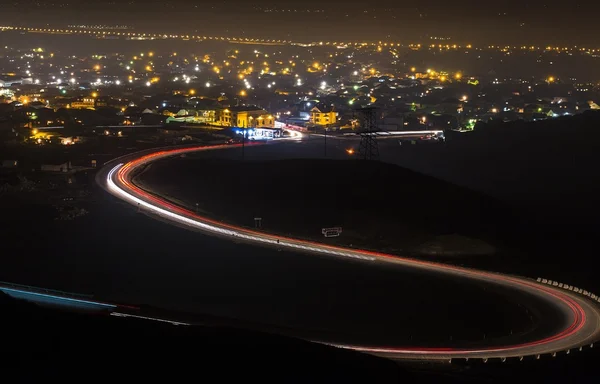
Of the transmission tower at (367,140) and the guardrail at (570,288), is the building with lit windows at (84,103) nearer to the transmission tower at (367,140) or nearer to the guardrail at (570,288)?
the transmission tower at (367,140)

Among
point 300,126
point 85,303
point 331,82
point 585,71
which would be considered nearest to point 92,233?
point 85,303

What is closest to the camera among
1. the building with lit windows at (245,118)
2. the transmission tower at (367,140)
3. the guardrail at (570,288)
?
the guardrail at (570,288)

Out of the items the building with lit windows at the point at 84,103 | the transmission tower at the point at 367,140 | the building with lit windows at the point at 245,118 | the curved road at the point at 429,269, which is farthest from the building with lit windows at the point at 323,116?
the curved road at the point at 429,269

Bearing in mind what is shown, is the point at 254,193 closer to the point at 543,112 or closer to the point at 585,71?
the point at 543,112

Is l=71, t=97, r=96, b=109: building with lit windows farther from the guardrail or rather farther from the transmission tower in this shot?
the guardrail

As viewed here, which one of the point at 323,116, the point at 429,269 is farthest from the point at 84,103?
the point at 429,269

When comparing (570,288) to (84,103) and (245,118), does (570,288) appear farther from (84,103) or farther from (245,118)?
(84,103)
